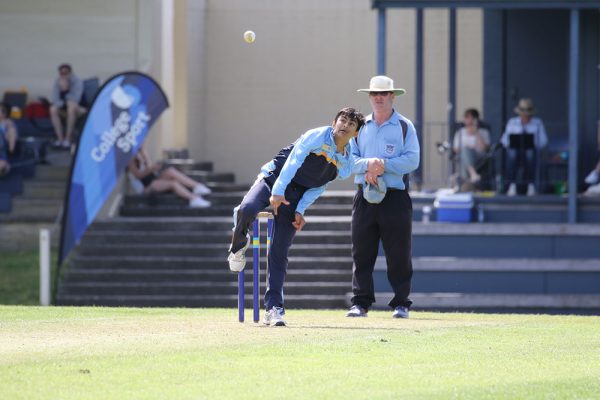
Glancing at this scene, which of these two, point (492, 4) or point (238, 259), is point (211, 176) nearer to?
point (492, 4)

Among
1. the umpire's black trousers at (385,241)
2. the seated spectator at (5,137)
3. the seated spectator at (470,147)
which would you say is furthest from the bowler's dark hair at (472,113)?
the umpire's black trousers at (385,241)

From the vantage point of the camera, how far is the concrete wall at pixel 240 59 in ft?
76.2

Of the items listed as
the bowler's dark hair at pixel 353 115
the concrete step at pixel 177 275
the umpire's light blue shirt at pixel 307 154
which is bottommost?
the concrete step at pixel 177 275

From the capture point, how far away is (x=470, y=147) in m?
19.3

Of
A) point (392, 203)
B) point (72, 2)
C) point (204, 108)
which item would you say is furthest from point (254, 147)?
point (392, 203)

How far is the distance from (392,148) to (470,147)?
6.81 metres

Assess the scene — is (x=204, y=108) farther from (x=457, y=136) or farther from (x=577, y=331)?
(x=577, y=331)

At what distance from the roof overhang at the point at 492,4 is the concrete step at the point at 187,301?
3.69 m

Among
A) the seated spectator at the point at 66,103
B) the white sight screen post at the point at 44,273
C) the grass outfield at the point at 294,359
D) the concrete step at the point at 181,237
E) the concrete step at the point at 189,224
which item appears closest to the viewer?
the grass outfield at the point at 294,359

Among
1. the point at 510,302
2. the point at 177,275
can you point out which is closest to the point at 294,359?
the point at 510,302

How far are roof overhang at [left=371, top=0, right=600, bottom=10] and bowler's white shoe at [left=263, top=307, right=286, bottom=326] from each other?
797 centimetres

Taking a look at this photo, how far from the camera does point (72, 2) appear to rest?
2344 cm

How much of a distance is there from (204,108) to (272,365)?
15.5m

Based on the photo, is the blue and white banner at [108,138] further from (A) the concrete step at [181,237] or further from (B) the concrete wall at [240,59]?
(B) the concrete wall at [240,59]
